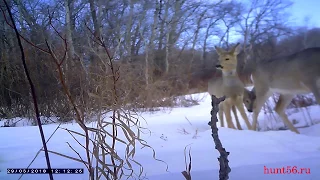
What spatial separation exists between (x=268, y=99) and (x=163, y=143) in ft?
3.22

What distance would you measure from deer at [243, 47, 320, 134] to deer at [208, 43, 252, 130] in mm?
69

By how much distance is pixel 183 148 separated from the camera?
82 centimetres

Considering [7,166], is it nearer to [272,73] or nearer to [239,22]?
[239,22]

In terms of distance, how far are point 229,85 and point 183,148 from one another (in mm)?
816

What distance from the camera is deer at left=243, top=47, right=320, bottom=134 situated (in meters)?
1.31

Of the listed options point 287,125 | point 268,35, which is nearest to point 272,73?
point 287,125

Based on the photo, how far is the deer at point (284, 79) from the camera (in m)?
1.31

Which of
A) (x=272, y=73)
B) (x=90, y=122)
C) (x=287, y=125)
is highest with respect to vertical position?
(x=272, y=73)

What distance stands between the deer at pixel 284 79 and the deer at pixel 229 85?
69mm

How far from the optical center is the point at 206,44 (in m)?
1.09
